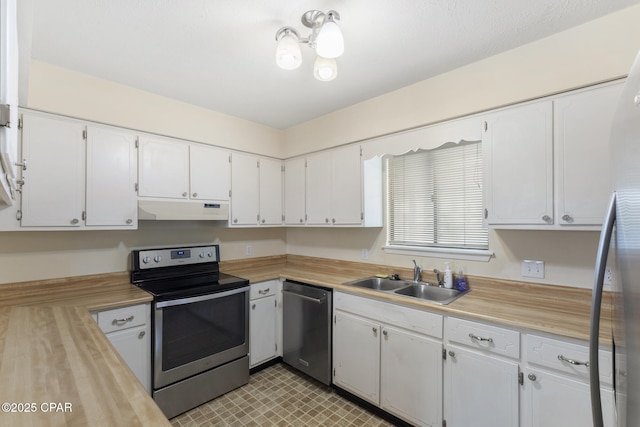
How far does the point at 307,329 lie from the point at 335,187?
1.37 meters

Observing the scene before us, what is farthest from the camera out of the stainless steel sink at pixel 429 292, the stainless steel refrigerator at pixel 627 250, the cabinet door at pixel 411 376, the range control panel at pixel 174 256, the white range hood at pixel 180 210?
the range control panel at pixel 174 256

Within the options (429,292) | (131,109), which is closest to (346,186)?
(429,292)

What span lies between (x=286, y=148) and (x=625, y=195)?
10.4 ft

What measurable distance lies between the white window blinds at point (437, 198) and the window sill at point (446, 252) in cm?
9

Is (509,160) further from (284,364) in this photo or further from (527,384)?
(284,364)

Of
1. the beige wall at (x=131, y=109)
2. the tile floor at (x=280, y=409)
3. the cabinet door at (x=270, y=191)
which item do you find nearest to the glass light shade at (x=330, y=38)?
the beige wall at (x=131, y=109)

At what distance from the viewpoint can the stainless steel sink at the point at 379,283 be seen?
257cm

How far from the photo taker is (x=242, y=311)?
8.67 feet

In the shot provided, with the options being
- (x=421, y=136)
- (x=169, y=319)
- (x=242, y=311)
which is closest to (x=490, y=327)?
(x=421, y=136)

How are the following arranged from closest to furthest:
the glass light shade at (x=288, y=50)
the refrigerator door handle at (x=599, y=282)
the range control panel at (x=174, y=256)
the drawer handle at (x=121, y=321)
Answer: the refrigerator door handle at (x=599, y=282) → the glass light shade at (x=288, y=50) → the drawer handle at (x=121, y=321) → the range control panel at (x=174, y=256)

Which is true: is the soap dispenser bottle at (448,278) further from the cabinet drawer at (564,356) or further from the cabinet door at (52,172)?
the cabinet door at (52,172)

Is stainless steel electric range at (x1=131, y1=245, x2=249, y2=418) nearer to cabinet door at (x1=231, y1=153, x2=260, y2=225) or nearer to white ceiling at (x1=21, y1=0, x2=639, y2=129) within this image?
cabinet door at (x1=231, y1=153, x2=260, y2=225)

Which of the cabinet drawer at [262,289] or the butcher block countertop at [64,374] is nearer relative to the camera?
the butcher block countertop at [64,374]

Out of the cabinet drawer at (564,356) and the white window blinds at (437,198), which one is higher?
the white window blinds at (437,198)
